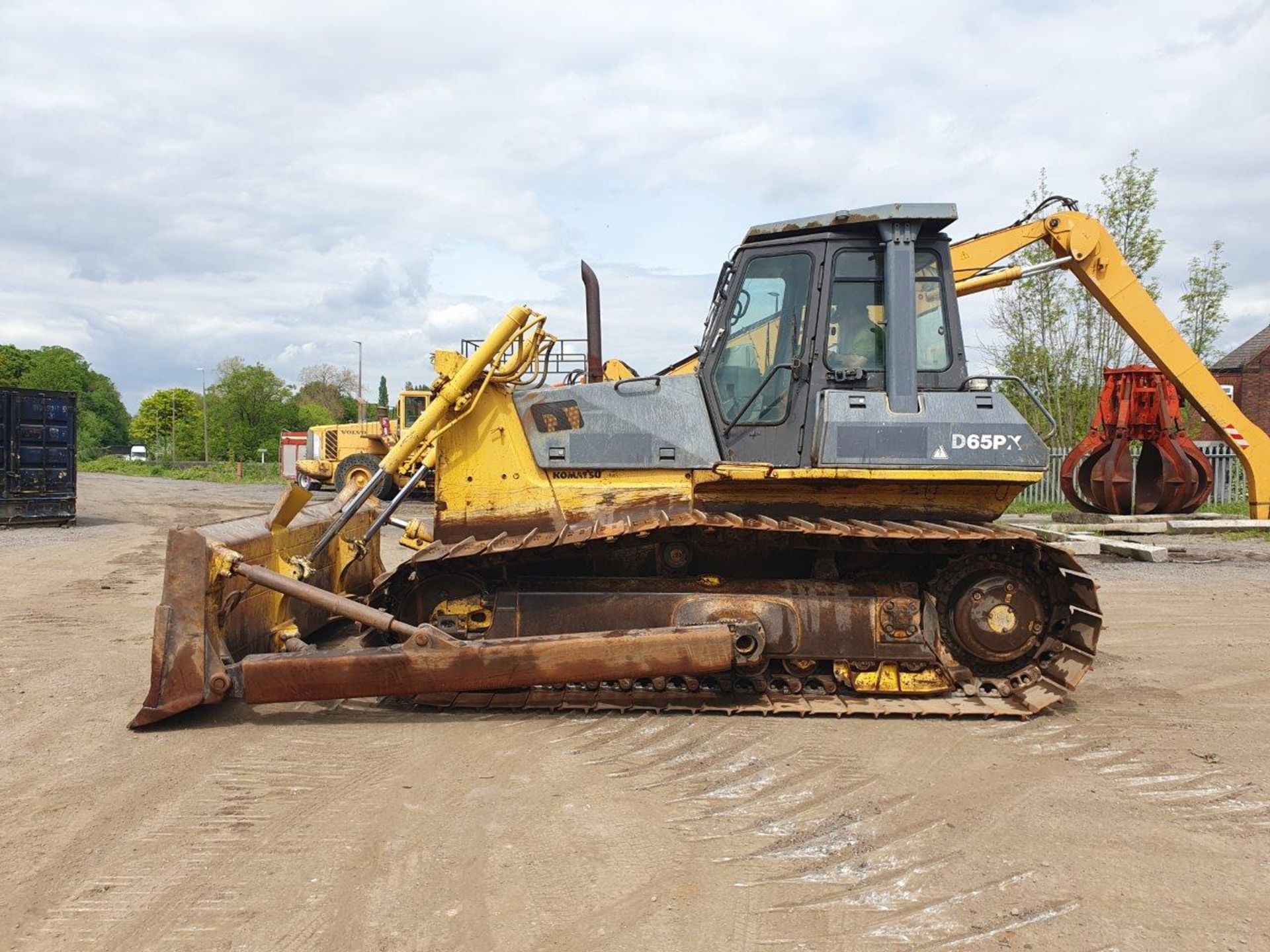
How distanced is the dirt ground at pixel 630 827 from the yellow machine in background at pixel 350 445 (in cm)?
1569

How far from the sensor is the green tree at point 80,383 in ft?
269

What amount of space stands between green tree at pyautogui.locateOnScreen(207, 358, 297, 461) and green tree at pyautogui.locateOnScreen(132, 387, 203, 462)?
22.5 feet

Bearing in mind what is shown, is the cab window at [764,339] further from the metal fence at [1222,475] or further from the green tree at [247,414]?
the green tree at [247,414]

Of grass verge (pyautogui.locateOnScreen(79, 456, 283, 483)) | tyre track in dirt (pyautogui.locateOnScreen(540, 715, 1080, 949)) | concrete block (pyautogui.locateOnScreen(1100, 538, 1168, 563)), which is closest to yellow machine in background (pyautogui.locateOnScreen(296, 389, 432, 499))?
grass verge (pyautogui.locateOnScreen(79, 456, 283, 483))

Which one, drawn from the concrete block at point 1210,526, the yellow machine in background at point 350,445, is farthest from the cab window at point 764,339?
the yellow machine in background at point 350,445

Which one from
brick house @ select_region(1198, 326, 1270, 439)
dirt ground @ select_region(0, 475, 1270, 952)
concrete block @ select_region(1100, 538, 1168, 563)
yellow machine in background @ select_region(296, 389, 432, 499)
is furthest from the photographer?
brick house @ select_region(1198, 326, 1270, 439)

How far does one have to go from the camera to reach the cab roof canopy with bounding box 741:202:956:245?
215 inches

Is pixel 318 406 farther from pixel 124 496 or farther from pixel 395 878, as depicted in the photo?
pixel 395 878

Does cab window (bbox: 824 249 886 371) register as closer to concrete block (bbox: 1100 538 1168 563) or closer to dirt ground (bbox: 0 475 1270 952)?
dirt ground (bbox: 0 475 1270 952)

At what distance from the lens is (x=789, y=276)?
565 cm

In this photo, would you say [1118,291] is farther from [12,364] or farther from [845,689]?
[12,364]

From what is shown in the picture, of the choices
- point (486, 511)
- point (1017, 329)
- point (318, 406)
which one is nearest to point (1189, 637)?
point (486, 511)

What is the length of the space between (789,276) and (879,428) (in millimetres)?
1122

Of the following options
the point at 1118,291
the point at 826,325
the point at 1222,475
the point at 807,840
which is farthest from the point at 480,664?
the point at 1222,475
